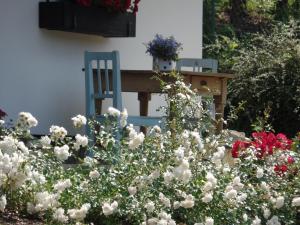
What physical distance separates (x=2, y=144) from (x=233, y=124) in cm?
740

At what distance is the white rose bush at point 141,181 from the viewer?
3537 mm

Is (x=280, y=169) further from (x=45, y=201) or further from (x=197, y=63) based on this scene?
(x=197, y=63)

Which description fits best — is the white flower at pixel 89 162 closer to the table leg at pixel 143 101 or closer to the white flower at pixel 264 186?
the white flower at pixel 264 186

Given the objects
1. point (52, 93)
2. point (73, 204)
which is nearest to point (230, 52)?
point (52, 93)

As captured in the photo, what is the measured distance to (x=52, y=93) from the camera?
7086mm

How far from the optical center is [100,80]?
6547 mm

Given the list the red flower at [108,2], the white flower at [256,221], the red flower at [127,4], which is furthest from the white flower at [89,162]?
the red flower at [127,4]

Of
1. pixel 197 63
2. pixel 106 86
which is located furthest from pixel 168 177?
pixel 197 63

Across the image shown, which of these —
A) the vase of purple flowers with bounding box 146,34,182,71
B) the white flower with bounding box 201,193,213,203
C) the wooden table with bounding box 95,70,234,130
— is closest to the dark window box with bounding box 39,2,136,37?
the vase of purple flowers with bounding box 146,34,182,71

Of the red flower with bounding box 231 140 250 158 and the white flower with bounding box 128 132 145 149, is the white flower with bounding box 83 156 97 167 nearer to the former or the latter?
the white flower with bounding box 128 132 145 149

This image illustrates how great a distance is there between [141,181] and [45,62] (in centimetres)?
352

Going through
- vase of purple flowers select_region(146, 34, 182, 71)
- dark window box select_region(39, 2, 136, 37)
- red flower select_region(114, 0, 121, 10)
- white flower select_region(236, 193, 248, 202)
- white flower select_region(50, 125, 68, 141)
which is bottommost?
white flower select_region(236, 193, 248, 202)

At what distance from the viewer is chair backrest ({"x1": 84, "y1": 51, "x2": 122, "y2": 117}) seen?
633cm

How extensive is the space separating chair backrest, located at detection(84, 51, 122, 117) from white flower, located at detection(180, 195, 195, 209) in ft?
9.16
